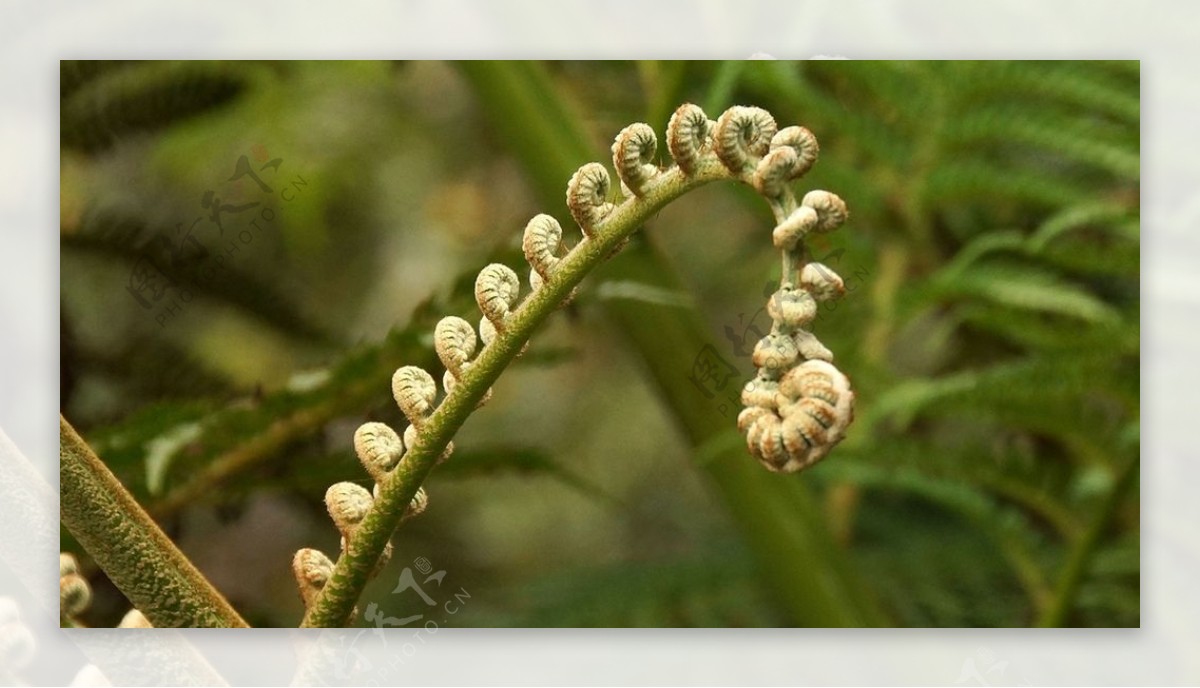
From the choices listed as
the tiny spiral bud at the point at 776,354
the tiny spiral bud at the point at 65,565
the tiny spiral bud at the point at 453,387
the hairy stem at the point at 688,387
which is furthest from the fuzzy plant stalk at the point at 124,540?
the hairy stem at the point at 688,387

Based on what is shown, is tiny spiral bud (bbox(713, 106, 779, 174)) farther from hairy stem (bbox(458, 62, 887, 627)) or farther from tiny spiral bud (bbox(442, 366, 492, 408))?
hairy stem (bbox(458, 62, 887, 627))

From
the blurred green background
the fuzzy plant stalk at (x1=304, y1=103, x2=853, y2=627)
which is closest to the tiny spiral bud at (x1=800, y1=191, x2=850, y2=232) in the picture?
the fuzzy plant stalk at (x1=304, y1=103, x2=853, y2=627)

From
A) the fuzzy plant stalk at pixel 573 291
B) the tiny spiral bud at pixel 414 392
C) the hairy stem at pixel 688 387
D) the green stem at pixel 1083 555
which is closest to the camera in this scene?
the fuzzy plant stalk at pixel 573 291

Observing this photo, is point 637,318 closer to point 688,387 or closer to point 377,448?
point 688,387

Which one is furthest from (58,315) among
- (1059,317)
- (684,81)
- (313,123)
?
(1059,317)

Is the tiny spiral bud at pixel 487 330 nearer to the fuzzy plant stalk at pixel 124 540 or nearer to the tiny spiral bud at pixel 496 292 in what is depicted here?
the tiny spiral bud at pixel 496 292
